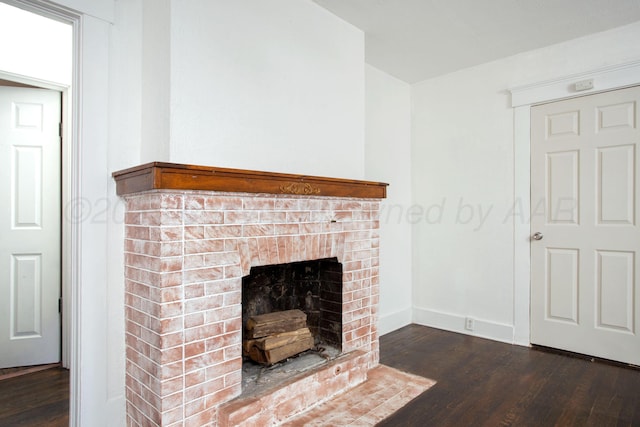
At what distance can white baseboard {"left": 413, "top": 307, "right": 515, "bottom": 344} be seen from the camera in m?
3.35

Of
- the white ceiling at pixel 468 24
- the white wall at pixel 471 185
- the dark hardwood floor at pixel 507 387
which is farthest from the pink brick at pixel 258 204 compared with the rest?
the white wall at pixel 471 185

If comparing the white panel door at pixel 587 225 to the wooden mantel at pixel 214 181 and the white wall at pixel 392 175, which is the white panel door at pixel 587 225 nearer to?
the white wall at pixel 392 175

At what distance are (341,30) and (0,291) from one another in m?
3.16

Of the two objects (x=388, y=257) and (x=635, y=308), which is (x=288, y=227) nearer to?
(x=388, y=257)

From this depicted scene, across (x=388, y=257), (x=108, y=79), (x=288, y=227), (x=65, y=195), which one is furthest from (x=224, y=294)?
(x=388, y=257)

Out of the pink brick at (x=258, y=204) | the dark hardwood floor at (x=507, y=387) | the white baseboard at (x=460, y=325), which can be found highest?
the pink brick at (x=258, y=204)

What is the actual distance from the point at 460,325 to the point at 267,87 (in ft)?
9.40

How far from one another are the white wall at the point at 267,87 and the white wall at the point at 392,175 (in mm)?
723

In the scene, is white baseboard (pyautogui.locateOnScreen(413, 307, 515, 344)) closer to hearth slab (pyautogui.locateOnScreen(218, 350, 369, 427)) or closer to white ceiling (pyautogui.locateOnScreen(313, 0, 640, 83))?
hearth slab (pyautogui.locateOnScreen(218, 350, 369, 427))

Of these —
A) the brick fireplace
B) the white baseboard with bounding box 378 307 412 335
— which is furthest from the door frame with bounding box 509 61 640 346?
the brick fireplace

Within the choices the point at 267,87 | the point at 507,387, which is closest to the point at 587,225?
the point at 507,387

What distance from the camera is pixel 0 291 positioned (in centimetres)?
277

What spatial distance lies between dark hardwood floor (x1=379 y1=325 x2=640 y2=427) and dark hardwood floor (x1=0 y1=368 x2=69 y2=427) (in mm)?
1843

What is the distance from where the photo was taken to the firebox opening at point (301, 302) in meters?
2.29
